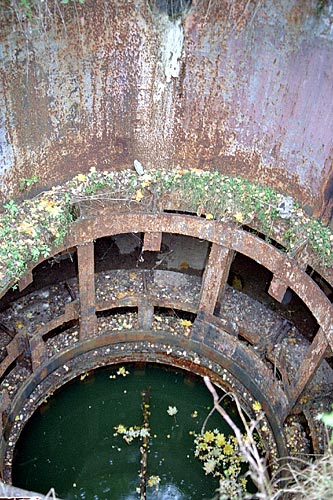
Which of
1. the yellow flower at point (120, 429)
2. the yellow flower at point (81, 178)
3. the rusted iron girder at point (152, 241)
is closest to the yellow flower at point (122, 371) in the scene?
the yellow flower at point (120, 429)

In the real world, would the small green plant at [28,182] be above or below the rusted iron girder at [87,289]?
above

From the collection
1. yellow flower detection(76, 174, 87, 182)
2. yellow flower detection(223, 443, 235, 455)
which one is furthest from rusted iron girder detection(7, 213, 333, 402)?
yellow flower detection(223, 443, 235, 455)

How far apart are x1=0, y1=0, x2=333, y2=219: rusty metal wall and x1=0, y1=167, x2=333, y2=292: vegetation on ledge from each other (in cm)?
35

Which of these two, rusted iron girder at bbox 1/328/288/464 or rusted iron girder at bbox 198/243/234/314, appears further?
rusted iron girder at bbox 1/328/288/464

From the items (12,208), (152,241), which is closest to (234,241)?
(152,241)

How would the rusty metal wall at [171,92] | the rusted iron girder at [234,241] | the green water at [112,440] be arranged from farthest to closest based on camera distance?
the green water at [112,440] → the rusted iron girder at [234,241] → the rusty metal wall at [171,92]

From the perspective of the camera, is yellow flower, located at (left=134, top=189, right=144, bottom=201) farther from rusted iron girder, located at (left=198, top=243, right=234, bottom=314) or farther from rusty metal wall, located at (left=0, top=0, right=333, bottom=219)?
rusted iron girder, located at (left=198, top=243, right=234, bottom=314)

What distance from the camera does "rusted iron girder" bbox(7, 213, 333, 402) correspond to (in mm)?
8102

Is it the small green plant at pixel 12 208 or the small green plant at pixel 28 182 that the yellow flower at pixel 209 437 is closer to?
the small green plant at pixel 12 208

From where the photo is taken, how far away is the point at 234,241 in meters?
8.77

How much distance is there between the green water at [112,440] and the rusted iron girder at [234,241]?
2326mm

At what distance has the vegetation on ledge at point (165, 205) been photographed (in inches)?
300

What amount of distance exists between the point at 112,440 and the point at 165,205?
4476 mm

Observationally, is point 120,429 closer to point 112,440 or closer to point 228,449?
point 112,440
